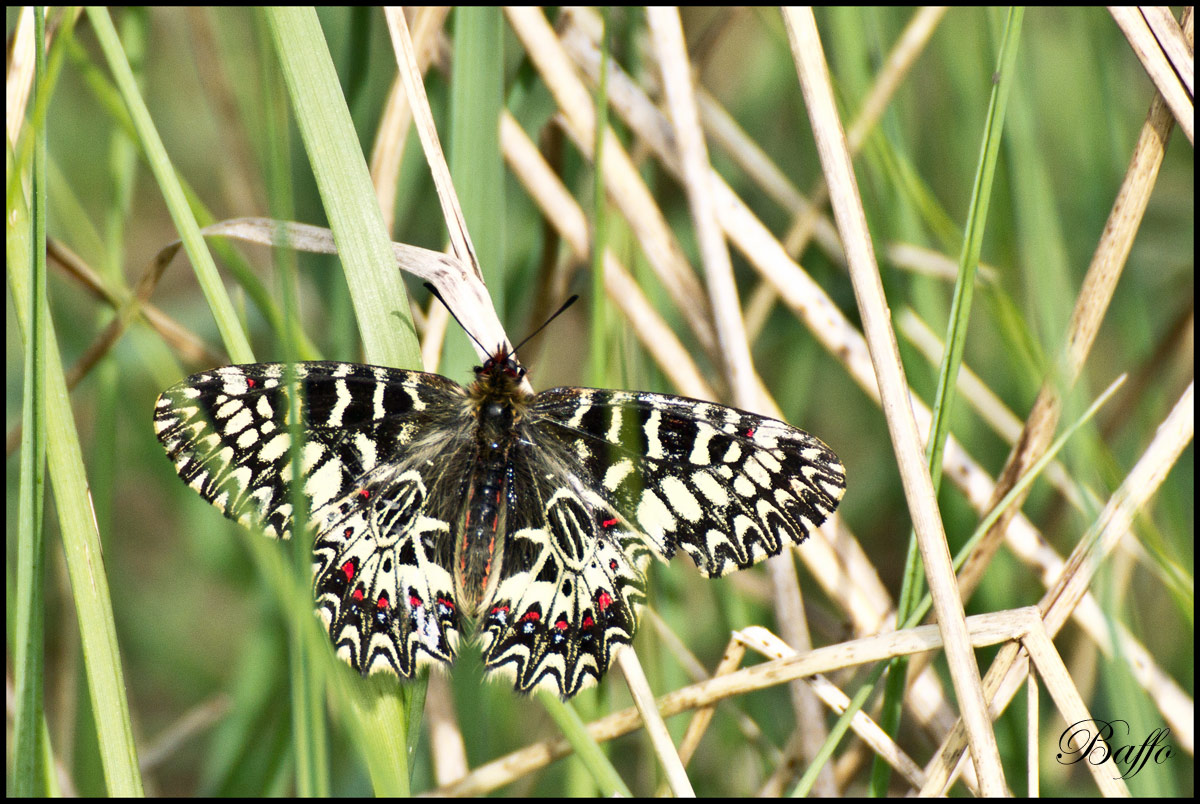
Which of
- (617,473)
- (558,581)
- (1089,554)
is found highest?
(617,473)

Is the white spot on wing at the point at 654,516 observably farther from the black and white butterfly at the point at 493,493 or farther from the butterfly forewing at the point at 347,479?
the butterfly forewing at the point at 347,479

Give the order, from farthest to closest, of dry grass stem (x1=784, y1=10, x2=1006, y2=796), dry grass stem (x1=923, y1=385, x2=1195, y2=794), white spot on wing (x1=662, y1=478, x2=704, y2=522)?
white spot on wing (x1=662, y1=478, x2=704, y2=522) → dry grass stem (x1=923, y1=385, x2=1195, y2=794) → dry grass stem (x1=784, y1=10, x2=1006, y2=796)

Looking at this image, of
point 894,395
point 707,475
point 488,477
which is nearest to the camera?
point 894,395

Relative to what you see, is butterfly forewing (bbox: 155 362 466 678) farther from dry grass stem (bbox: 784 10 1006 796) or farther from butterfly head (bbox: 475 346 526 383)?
dry grass stem (bbox: 784 10 1006 796)

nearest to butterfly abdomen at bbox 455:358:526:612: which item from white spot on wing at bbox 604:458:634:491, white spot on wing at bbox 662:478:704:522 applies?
white spot on wing at bbox 604:458:634:491

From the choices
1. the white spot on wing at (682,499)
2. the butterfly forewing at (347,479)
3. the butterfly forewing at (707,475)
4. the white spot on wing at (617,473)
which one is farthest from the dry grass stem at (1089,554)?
the butterfly forewing at (347,479)

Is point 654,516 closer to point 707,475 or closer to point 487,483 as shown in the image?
point 707,475

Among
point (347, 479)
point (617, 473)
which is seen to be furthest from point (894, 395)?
point (347, 479)

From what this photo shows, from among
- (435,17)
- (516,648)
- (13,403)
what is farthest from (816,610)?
(13,403)
